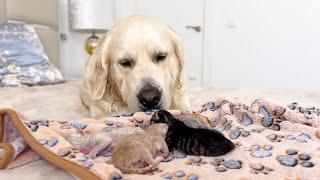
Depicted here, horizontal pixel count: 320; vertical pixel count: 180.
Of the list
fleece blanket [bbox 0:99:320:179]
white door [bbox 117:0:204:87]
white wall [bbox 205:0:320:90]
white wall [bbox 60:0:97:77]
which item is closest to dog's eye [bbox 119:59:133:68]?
fleece blanket [bbox 0:99:320:179]

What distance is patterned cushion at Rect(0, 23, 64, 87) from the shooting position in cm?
244

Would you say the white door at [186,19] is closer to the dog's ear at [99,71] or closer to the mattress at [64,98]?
the mattress at [64,98]

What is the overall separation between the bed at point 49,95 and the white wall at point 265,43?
1.65 m

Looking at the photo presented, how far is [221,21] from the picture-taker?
13.6 ft

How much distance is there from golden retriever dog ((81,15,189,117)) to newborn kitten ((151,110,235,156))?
502mm

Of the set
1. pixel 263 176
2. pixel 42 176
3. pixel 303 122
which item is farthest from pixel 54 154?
pixel 303 122

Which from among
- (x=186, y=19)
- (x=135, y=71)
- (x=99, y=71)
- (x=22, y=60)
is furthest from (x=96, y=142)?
(x=186, y=19)

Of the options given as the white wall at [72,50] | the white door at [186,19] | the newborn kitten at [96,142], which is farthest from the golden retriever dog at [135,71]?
the white wall at [72,50]

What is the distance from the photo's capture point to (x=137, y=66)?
5.03 ft

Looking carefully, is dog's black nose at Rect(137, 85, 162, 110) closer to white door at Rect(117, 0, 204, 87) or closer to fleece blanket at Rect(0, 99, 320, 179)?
fleece blanket at Rect(0, 99, 320, 179)

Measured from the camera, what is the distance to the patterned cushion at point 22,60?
244 centimetres

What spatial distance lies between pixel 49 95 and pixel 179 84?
756mm

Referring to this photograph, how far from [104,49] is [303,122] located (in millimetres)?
831

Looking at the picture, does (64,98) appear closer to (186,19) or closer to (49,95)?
(49,95)
